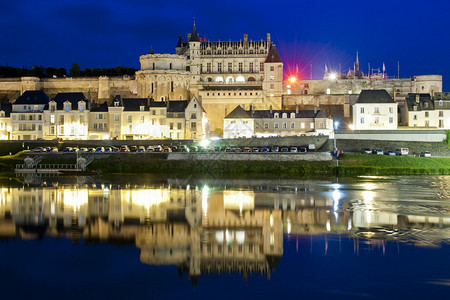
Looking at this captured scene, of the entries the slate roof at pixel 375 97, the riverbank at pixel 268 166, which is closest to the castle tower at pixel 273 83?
the slate roof at pixel 375 97

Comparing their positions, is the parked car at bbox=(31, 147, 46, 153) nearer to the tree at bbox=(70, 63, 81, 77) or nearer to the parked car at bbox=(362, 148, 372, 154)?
the parked car at bbox=(362, 148, 372, 154)

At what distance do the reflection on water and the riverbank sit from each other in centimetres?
731

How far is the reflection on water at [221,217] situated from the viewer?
1644cm

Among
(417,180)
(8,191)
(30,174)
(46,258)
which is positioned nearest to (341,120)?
(417,180)

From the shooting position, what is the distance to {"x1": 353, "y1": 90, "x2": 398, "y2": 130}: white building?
54562 mm

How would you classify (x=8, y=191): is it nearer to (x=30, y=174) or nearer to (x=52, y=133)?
(x=30, y=174)

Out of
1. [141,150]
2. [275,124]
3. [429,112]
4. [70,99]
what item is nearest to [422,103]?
[429,112]

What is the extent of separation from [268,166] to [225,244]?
80.9 feet

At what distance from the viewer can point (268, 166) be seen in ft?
136

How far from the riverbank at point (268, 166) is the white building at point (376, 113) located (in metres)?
12.4

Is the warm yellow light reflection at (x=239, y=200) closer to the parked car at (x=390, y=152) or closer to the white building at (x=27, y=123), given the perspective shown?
the parked car at (x=390, y=152)

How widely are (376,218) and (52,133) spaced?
146 feet

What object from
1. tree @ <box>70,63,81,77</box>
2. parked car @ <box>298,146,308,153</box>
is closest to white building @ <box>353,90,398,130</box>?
parked car @ <box>298,146,308,153</box>

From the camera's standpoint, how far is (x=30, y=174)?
4034 centimetres
